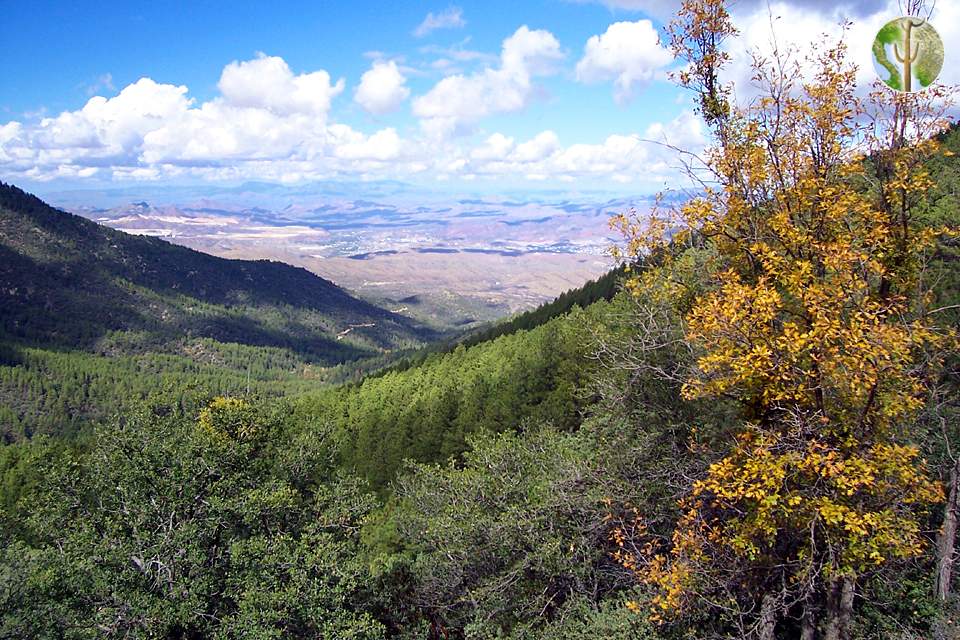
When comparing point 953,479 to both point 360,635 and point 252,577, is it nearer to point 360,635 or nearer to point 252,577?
point 360,635

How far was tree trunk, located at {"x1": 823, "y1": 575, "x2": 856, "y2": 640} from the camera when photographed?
396 inches

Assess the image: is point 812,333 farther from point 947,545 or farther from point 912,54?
point 947,545

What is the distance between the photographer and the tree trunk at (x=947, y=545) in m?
12.9

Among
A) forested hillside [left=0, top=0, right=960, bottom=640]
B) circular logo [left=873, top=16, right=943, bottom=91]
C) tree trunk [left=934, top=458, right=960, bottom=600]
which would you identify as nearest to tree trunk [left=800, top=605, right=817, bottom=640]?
forested hillside [left=0, top=0, right=960, bottom=640]

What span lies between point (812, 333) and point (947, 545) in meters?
9.53

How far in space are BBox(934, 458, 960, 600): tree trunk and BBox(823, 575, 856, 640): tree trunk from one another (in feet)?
14.5

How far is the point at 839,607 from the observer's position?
10.3 metres

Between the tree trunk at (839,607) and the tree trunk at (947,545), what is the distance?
442 centimetres

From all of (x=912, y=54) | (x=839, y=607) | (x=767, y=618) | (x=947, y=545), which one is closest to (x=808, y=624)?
(x=839, y=607)

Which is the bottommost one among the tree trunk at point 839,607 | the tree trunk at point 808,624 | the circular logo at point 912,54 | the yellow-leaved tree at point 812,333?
the tree trunk at point 808,624

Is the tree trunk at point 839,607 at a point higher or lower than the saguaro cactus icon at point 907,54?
lower

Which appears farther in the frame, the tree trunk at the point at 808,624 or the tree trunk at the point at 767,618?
the tree trunk at the point at 808,624

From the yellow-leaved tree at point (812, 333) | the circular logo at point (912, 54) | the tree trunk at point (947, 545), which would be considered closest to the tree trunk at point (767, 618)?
the yellow-leaved tree at point (812, 333)

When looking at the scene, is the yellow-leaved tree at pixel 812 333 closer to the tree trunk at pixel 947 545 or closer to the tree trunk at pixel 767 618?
the tree trunk at pixel 767 618
